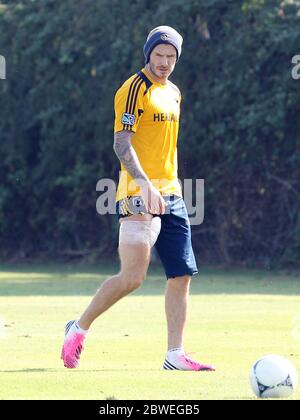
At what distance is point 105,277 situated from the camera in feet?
63.6

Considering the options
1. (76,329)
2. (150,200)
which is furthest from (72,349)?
(150,200)

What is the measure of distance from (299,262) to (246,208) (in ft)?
5.03

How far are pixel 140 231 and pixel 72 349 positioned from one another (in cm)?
102

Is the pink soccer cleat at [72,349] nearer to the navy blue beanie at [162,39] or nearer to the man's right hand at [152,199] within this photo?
the man's right hand at [152,199]

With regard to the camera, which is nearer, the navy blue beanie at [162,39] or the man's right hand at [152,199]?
the man's right hand at [152,199]

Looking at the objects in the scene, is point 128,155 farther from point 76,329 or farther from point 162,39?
point 76,329

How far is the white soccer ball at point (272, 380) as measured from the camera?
738 cm

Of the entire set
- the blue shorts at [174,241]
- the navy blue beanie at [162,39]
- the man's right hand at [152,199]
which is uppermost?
the navy blue beanie at [162,39]

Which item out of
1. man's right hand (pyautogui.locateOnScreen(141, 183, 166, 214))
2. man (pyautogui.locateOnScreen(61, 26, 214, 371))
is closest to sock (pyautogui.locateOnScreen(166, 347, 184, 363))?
man (pyautogui.locateOnScreen(61, 26, 214, 371))

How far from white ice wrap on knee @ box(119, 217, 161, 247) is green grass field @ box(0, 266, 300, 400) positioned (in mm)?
931

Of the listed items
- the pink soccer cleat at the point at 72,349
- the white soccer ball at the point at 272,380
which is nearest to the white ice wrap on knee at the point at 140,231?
the pink soccer cleat at the point at 72,349

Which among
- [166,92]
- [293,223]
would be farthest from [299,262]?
[166,92]

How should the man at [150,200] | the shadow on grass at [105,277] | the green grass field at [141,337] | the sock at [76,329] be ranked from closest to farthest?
1. the green grass field at [141,337]
2. the man at [150,200]
3. the sock at [76,329]
4. the shadow on grass at [105,277]
